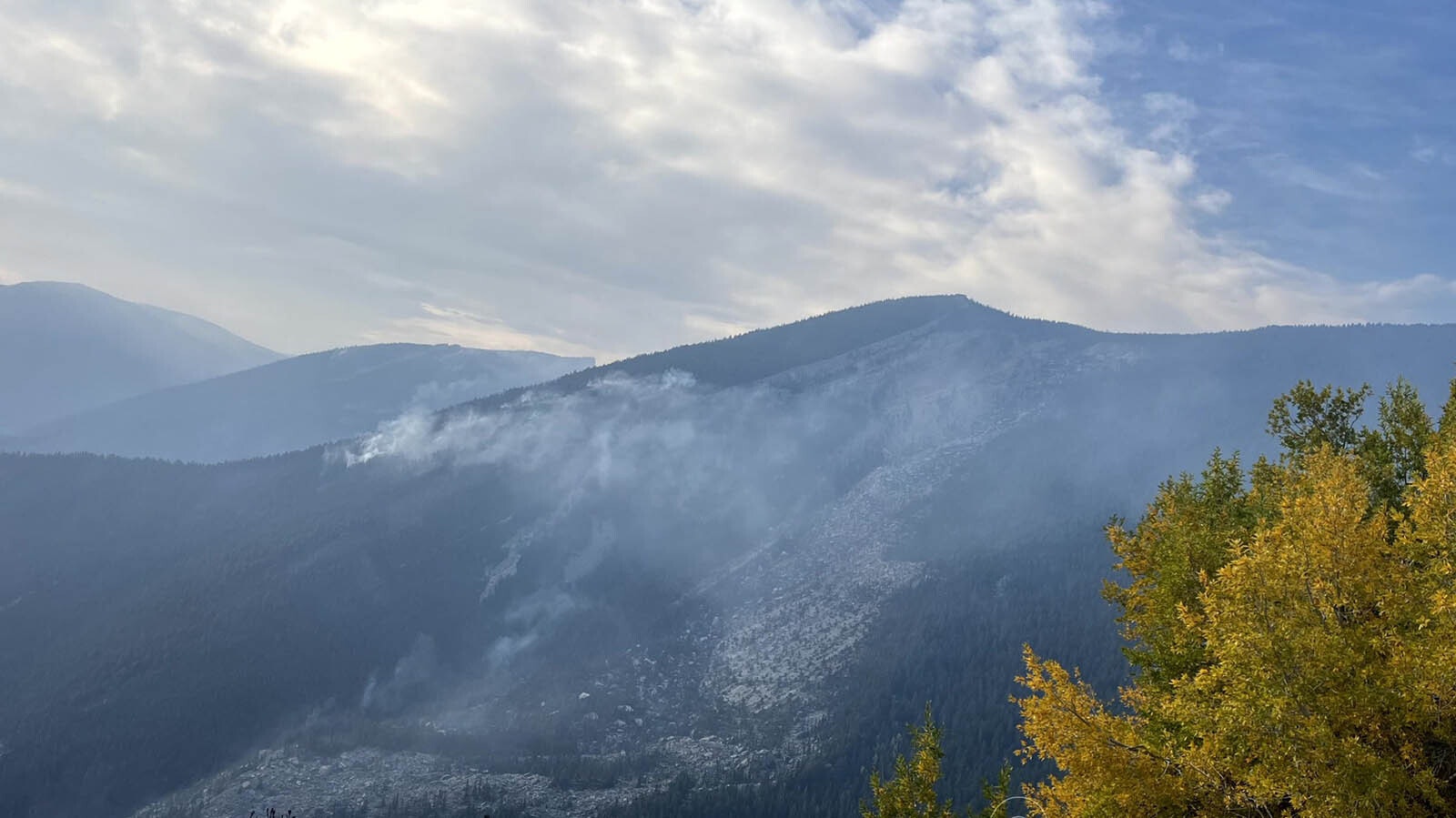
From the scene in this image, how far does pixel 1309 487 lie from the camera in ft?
75.4

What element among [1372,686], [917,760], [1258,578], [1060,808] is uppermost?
[1258,578]

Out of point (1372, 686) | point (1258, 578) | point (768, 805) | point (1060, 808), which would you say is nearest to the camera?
point (1372, 686)

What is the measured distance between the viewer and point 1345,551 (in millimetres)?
16906

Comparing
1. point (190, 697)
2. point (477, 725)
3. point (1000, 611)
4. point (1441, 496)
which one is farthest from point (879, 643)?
point (1441, 496)

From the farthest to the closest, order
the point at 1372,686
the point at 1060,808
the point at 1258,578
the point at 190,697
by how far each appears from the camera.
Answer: the point at 190,697 < the point at 1060,808 < the point at 1258,578 < the point at 1372,686

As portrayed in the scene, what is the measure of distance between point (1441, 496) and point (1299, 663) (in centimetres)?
505

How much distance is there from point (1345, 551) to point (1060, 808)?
9669mm

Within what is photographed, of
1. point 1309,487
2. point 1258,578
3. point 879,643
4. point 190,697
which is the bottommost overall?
point 190,697

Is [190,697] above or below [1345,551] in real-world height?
below

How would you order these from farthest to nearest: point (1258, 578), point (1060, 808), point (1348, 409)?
1. point (1348, 409)
2. point (1060, 808)
3. point (1258, 578)

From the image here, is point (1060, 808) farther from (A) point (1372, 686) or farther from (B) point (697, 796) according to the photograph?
(B) point (697, 796)

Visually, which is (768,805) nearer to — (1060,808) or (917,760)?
(917,760)

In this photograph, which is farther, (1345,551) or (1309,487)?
(1309,487)

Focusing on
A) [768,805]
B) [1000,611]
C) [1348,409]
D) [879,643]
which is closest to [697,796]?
[768,805]
